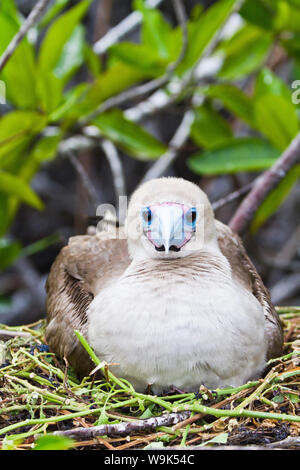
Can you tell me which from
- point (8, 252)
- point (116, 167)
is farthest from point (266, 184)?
point (8, 252)

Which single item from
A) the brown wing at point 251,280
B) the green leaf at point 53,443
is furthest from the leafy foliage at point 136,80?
the green leaf at point 53,443

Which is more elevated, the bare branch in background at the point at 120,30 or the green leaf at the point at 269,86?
the bare branch in background at the point at 120,30

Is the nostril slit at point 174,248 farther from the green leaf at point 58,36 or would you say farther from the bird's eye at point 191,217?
the green leaf at point 58,36

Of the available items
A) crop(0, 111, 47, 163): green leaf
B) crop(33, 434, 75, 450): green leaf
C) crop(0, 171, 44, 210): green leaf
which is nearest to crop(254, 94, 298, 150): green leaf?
crop(0, 111, 47, 163): green leaf

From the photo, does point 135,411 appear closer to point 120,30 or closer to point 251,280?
point 251,280

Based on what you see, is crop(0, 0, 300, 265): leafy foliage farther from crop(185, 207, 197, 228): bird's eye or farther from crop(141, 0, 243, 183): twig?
crop(185, 207, 197, 228): bird's eye
